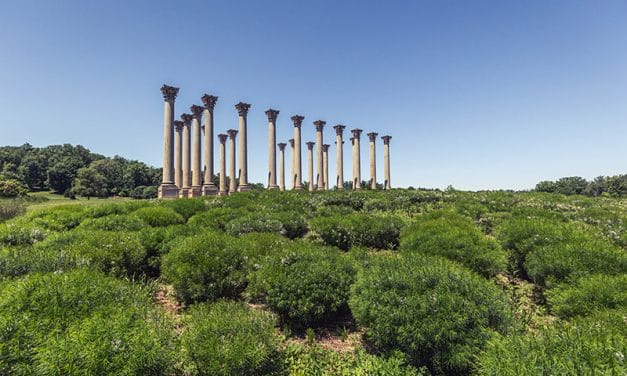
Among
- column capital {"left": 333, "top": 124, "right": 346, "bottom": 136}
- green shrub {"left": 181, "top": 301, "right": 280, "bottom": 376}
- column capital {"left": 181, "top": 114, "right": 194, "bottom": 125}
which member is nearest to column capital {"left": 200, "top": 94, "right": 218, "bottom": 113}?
column capital {"left": 181, "top": 114, "right": 194, "bottom": 125}

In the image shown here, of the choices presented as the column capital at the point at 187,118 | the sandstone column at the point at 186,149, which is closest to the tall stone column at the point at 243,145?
the sandstone column at the point at 186,149

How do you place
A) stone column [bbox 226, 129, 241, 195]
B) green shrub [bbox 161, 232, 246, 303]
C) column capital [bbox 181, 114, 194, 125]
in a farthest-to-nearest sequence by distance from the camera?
stone column [bbox 226, 129, 241, 195]
column capital [bbox 181, 114, 194, 125]
green shrub [bbox 161, 232, 246, 303]

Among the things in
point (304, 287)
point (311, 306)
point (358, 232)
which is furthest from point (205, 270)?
point (358, 232)

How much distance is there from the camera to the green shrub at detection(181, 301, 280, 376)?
483 centimetres

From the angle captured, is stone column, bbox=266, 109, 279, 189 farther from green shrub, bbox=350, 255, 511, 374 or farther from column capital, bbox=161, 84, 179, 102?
green shrub, bbox=350, 255, 511, 374

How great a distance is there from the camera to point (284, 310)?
24.2 ft

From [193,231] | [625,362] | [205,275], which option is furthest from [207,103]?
[625,362]

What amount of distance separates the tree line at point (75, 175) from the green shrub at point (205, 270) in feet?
277

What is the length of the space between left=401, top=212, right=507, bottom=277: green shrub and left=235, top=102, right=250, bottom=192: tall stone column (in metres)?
30.6

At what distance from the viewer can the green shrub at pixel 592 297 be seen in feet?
19.4

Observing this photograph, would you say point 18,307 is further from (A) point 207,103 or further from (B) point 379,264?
(A) point 207,103

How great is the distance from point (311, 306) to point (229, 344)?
239 centimetres

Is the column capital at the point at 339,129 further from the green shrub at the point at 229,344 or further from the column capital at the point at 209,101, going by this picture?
the green shrub at the point at 229,344

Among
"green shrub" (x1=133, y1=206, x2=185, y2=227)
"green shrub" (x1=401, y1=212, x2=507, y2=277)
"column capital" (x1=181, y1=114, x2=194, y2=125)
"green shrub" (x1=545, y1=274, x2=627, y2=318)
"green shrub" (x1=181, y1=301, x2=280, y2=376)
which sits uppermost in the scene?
"column capital" (x1=181, y1=114, x2=194, y2=125)
